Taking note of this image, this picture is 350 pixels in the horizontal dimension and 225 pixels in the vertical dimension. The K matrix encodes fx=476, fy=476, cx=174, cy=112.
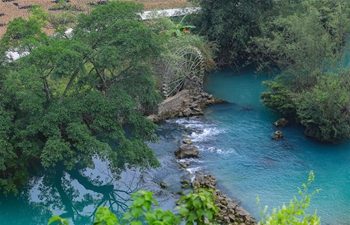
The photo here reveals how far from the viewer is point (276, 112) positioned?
2161 centimetres

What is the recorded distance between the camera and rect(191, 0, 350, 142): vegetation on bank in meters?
18.9

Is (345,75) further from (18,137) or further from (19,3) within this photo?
(19,3)

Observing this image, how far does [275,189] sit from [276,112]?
5.82 metres

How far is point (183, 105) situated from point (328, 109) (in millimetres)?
6874

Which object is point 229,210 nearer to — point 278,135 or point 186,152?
point 186,152

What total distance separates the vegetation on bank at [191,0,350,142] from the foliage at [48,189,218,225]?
46.3 feet

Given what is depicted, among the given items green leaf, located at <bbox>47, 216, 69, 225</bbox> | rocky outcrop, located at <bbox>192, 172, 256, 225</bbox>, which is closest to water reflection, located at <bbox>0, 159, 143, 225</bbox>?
rocky outcrop, located at <bbox>192, 172, 256, 225</bbox>

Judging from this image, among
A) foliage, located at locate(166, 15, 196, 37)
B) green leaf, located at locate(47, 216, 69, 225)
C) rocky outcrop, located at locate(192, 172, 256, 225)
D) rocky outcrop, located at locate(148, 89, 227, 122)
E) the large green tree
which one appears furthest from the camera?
foliage, located at locate(166, 15, 196, 37)

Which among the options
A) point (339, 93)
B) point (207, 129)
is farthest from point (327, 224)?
point (207, 129)

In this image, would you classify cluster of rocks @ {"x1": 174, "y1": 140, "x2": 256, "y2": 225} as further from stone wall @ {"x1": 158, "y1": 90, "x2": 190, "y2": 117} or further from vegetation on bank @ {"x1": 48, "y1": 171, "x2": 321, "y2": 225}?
vegetation on bank @ {"x1": 48, "y1": 171, "x2": 321, "y2": 225}

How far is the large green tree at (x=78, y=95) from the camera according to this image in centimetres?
1431

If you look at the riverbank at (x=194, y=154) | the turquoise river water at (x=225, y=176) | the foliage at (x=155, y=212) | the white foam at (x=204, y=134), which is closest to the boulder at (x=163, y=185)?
the riverbank at (x=194, y=154)

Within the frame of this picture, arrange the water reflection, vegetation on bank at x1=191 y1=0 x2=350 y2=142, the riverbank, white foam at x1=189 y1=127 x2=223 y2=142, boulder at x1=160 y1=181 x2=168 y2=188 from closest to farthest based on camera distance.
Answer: the riverbank → the water reflection → boulder at x1=160 y1=181 x2=168 y2=188 → vegetation on bank at x1=191 y1=0 x2=350 y2=142 → white foam at x1=189 y1=127 x2=223 y2=142

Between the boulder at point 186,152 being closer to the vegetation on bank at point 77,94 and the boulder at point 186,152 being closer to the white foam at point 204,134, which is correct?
the white foam at point 204,134
